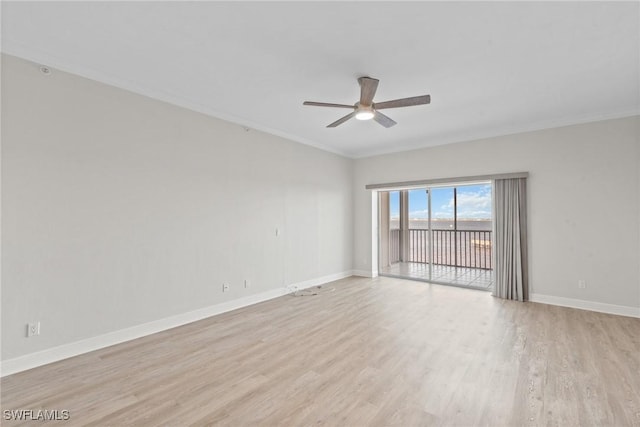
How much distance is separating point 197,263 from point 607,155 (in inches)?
230

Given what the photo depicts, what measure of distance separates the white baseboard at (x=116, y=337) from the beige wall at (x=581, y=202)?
441 centimetres

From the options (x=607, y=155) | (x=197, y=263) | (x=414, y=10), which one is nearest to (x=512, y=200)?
(x=607, y=155)

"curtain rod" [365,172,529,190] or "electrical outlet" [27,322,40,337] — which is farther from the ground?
"curtain rod" [365,172,529,190]

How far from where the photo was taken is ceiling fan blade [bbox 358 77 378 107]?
270 cm

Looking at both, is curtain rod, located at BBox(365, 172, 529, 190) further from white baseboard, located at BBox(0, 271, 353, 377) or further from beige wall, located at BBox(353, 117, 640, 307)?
white baseboard, located at BBox(0, 271, 353, 377)

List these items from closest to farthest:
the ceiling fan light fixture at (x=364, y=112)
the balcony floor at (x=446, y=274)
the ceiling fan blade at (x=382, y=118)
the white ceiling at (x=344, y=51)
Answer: the white ceiling at (x=344, y=51), the ceiling fan light fixture at (x=364, y=112), the ceiling fan blade at (x=382, y=118), the balcony floor at (x=446, y=274)

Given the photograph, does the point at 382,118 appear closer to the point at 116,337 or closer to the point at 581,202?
the point at 581,202

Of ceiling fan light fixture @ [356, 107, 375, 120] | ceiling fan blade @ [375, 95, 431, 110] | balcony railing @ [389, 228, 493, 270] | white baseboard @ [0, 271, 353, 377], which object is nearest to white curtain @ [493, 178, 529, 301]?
balcony railing @ [389, 228, 493, 270]

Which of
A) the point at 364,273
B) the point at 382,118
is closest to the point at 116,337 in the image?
the point at 382,118

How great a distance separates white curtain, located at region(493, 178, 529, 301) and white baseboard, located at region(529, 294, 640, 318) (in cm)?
20

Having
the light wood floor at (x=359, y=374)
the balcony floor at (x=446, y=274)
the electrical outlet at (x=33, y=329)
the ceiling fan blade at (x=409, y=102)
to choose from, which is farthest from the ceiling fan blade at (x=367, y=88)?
the balcony floor at (x=446, y=274)

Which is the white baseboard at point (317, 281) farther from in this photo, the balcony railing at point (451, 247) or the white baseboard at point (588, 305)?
the white baseboard at point (588, 305)

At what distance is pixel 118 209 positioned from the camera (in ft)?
9.95

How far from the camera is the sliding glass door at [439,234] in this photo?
557 cm
